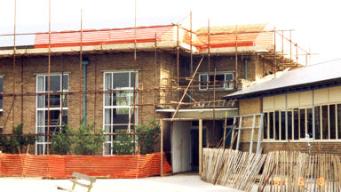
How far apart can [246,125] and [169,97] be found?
501cm

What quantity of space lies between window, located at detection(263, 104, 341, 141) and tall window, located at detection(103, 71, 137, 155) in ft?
25.1

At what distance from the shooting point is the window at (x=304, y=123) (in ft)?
83.3

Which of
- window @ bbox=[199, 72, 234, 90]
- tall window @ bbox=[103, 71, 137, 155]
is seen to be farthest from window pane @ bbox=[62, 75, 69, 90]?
window @ bbox=[199, 72, 234, 90]

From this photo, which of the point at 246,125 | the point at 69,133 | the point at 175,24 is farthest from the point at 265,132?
the point at 69,133

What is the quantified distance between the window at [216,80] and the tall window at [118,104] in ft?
12.8

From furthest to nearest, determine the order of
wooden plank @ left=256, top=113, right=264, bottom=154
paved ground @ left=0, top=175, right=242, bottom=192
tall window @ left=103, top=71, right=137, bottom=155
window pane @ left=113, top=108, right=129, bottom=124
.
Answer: window pane @ left=113, top=108, right=129, bottom=124, tall window @ left=103, top=71, right=137, bottom=155, wooden plank @ left=256, top=113, right=264, bottom=154, paved ground @ left=0, top=175, right=242, bottom=192

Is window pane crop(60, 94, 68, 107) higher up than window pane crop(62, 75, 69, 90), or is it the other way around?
window pane crop(62, 75, 69, 90)

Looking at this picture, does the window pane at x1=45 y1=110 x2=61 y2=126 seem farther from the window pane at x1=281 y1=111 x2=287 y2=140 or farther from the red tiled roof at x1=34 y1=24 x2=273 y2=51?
the window pane at x1=281 y1=111 x2=287 y2=140

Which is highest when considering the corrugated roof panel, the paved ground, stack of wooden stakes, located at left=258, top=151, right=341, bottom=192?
the corrugated roof panel

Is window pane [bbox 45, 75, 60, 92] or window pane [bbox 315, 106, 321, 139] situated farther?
window pane [bbox 45, 75, 60, 92]

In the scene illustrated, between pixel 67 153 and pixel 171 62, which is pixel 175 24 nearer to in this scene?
pixel 171 62

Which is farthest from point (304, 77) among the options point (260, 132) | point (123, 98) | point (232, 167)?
point (123, 98)

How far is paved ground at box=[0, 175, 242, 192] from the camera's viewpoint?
25094mm

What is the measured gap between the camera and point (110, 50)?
112 feet
